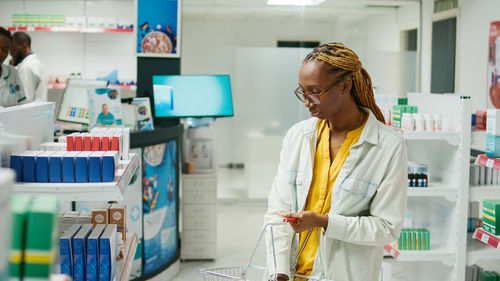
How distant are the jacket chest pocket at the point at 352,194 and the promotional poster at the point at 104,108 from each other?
Answer: 2377 mm

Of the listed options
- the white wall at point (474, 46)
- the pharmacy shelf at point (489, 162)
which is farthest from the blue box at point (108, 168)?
the white wall at point (474, 46)

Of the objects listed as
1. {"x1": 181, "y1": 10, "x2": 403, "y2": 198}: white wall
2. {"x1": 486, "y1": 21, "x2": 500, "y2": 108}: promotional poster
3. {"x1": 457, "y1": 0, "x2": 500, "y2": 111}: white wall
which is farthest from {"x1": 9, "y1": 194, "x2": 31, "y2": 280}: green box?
{"x1": 181, "y1": 10, "x2": 403, "y2": 198}: white wall

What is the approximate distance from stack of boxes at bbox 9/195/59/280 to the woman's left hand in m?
0.99

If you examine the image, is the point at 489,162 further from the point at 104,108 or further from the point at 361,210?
the point at 104,108

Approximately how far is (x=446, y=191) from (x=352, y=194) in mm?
2456

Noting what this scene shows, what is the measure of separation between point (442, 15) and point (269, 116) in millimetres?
2734

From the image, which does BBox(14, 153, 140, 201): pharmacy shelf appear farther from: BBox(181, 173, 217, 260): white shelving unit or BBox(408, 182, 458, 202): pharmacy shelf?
BBox(181, 173, 217, 260): white shelving unit

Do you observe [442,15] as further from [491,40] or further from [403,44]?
[491,40]

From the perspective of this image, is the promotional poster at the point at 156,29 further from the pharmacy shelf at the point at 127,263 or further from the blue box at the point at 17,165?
the blue box at the point at 17,165

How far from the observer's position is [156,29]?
515 centimetres

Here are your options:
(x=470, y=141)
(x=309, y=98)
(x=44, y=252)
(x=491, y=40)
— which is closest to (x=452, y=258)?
(x=470, y=141)

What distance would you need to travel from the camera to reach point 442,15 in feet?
24.7

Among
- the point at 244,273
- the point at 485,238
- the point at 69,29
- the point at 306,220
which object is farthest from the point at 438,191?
the point at 69,29

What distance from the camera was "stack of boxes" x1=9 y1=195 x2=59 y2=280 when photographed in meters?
0.94
